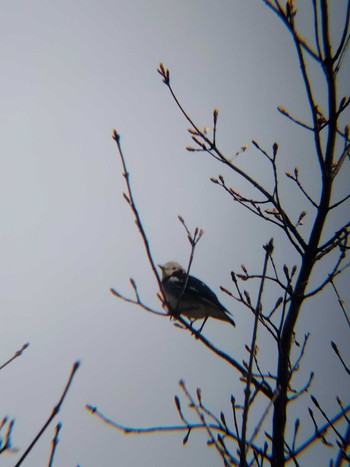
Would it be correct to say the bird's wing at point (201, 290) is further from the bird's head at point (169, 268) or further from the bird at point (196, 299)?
the bird's head at point (169, 268)

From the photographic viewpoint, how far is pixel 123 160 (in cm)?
203

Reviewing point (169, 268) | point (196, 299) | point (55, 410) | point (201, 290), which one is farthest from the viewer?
point (169, 268)

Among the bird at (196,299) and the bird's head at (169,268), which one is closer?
the bird at (196,299)

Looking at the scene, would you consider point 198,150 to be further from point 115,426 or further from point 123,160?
point 115,426

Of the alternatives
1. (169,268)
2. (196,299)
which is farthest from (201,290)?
(169,268)

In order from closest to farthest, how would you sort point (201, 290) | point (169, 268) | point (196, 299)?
point (196, 299) < point (201, 290) < point (169, 268)

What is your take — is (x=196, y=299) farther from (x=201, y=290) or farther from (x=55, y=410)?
(x=55, y=410)

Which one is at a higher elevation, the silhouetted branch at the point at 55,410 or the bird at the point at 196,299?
the bird at the point at 196,299

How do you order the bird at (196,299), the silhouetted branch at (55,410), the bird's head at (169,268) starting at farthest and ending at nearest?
the bird's head at (169,268) < the bird at (196,299) < the silhouetted branch at (55,410)

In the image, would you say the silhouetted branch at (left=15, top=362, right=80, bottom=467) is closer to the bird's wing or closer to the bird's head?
the bird's wing

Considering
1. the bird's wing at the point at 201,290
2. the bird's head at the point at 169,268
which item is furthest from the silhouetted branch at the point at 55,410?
the bird's head at the point at 169,268

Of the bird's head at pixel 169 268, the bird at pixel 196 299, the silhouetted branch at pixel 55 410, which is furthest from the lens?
the bird's head at pixel 169 268

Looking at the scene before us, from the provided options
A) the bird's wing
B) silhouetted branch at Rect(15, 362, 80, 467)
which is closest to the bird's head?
the bird's wing

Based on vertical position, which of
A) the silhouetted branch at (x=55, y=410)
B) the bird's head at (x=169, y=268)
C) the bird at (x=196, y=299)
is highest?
the bird's head at (x=169, y=268)
